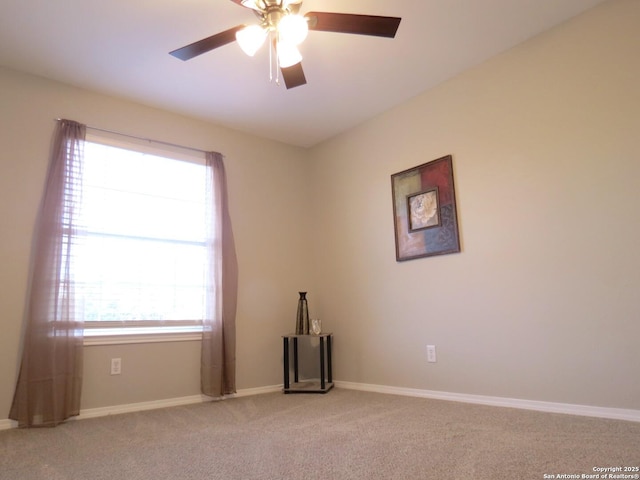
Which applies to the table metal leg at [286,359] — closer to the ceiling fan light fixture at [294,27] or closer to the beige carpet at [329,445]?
the beige carpet at [329,445]

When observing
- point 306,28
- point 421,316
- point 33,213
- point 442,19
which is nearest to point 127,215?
point 33,213

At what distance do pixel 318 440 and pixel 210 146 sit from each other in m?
2.73

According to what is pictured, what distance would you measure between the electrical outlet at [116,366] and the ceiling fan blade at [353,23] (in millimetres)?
2575

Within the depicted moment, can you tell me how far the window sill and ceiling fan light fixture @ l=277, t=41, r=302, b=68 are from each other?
223cm

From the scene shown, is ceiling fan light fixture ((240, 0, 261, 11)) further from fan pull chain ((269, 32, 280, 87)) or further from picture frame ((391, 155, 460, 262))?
picture frame ((391, 155, 460, 262))

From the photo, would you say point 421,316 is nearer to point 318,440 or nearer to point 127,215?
point 318,440

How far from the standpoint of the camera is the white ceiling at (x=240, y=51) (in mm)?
2504

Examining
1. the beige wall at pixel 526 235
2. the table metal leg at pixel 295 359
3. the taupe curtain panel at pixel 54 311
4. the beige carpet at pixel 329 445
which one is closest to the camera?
the beige carpet at pixel 329 445

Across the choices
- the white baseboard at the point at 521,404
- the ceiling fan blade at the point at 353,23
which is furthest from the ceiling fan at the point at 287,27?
the white baseboard at the point at 521,404

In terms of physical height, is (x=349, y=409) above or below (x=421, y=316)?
below

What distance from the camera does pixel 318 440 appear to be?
6.98 ft

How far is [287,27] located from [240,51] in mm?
986

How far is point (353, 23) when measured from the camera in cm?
202

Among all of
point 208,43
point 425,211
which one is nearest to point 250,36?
point 208,43
